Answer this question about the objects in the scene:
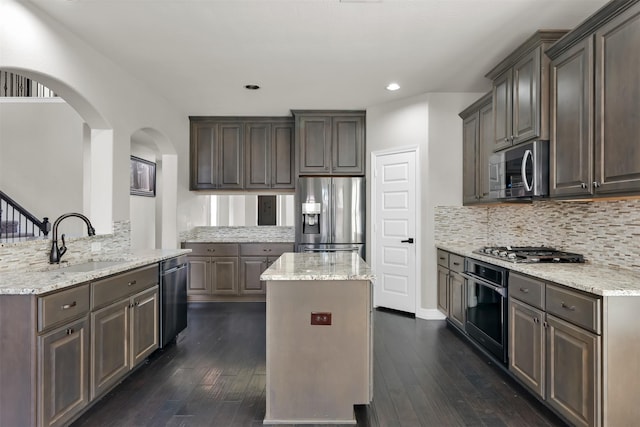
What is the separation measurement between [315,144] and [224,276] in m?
2.26

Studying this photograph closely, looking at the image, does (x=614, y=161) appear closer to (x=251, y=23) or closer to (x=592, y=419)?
(x=592, y=419)

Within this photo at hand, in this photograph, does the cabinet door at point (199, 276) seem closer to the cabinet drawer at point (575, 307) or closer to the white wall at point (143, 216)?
the white wall at point (143, 216)

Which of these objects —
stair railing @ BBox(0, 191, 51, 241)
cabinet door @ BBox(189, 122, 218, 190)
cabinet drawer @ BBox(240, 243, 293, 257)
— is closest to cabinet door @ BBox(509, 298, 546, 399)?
cabinet drawer @ BBox(240, 243, 293, 257)

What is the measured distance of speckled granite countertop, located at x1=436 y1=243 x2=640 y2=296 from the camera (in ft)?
5.76

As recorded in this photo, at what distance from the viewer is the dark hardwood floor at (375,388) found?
2.15 meters

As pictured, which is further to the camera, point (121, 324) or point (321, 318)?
point (121, 324)

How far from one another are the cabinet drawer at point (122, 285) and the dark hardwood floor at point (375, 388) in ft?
2.27

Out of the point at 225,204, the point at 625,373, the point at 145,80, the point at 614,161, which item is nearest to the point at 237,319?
the point at 225,204

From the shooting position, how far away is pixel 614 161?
1992 millimetres

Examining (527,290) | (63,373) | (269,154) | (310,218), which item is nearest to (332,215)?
(310,218)

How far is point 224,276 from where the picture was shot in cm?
492

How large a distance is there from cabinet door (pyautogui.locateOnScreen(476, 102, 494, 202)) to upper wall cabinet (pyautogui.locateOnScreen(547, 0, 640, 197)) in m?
0.96

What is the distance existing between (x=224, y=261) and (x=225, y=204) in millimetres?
977

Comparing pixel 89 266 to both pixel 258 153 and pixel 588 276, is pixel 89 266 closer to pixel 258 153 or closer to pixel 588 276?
pixel 258 153
